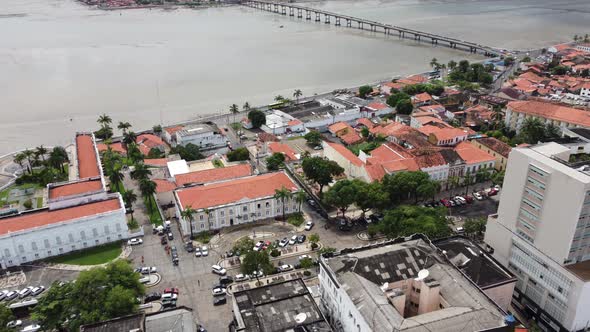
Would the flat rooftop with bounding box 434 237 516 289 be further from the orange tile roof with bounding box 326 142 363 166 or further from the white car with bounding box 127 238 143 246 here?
the white car with bounding box 127 238 143 246

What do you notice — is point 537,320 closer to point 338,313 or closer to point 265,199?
point 338,313

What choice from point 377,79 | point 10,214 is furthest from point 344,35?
point 10,214

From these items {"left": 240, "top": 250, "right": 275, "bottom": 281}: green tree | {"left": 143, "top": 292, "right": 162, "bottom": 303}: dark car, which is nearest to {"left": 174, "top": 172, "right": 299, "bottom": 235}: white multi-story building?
{"left": 240, "top": 250, "right": 275, "bottom": 281}: green tree

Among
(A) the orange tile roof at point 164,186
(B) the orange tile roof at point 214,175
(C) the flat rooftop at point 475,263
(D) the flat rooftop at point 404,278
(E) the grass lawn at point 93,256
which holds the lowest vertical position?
(E) the grass lawn at point 93,256

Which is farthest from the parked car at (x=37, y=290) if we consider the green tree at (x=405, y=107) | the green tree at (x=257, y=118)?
the green tree at (x=405, y=107)

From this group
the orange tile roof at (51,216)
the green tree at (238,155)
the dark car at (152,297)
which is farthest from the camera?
the green tree at (238,155)

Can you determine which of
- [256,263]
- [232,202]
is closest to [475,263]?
[256,263]

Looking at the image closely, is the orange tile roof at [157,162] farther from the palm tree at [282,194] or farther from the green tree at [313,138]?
the green tree at [313,138]
